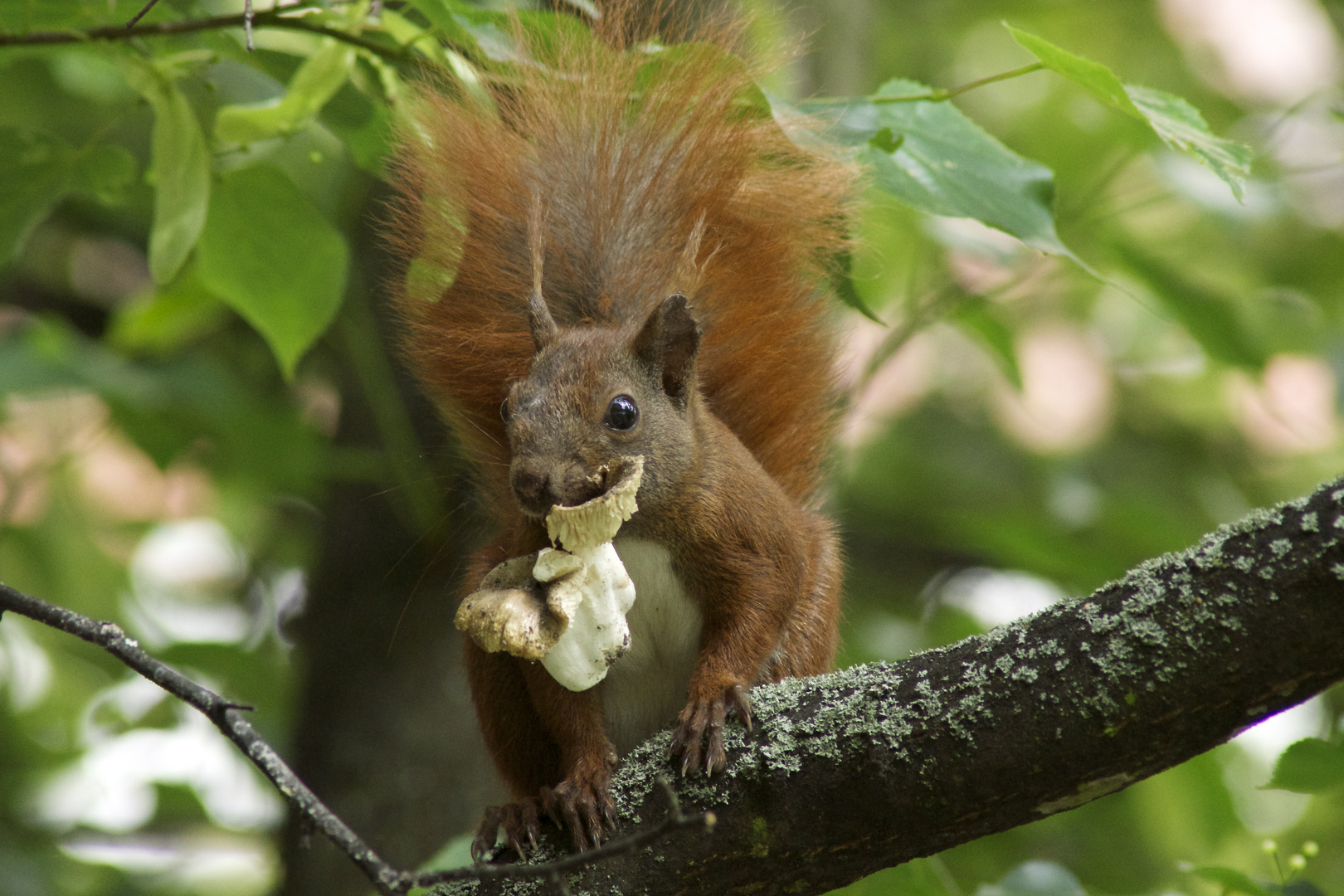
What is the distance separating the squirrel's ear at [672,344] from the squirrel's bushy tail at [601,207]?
0.11 m

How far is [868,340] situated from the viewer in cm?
424

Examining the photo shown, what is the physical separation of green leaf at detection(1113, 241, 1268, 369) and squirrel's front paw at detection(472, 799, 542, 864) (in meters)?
1.56

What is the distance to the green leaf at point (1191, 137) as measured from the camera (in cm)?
151

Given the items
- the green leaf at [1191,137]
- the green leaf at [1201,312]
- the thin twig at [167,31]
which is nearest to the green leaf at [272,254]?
the thin twig at [167,31]

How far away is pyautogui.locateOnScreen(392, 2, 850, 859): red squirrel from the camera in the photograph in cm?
177

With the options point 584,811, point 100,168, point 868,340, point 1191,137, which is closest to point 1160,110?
point 1191,137

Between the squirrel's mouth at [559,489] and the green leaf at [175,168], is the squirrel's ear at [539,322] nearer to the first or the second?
the squirrel's mouth at [559,489]

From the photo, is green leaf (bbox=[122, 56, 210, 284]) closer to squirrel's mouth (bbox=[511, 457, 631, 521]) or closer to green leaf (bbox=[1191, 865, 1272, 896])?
squirrel's mouth (bbox=[511, 457, 631, 521])

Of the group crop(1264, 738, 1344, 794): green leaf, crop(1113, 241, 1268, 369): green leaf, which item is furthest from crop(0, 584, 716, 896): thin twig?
crop(1113, 241, 1268, 369): green leaf

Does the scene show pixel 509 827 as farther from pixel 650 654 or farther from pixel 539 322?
pixel 539 322

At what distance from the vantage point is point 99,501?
13.5ft

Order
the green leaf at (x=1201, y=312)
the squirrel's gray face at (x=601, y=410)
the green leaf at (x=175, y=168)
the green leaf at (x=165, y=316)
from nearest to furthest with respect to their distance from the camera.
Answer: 1. the squirrel's gray face at (x=601, y=410)
2. the green leaf at (x=175, y=168)
3. the green leaf at (x=1201, y=312)
4. the green leaf at (x=165, y=316)

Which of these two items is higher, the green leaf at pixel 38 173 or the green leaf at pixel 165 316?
the green leaf at pixel 165 316

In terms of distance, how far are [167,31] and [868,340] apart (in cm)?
290
